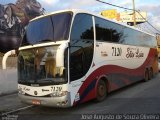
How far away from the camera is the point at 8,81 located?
1678 cm

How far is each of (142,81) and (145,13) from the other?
56.0m

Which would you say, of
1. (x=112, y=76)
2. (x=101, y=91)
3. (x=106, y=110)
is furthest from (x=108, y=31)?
(x=106, y=110)

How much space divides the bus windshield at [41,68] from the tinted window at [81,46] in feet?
1.60

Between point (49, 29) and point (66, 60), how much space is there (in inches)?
53.6

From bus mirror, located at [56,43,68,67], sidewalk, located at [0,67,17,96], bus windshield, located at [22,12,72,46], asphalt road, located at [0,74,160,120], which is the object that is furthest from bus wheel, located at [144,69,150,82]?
bus mirror, located at [56,43,68,67]

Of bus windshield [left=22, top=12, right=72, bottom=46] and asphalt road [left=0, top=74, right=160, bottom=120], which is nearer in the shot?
asphalt road [left=0, top=74, right=160, bottom=120]

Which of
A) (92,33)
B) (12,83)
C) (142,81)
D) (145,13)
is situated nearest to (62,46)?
(92,33)

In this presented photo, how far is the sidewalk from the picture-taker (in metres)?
16.3

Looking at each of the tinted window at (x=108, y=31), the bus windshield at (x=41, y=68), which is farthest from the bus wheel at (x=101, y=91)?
the bus windshield at (x=41, y=68)

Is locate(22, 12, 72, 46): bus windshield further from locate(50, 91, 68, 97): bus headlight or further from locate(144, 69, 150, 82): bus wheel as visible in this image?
locate(144, 69, 150, 82): bus wheel

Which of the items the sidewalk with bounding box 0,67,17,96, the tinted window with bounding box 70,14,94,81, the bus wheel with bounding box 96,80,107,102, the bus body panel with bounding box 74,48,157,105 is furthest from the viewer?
the sidewalk with bounding box 0,67,17,96

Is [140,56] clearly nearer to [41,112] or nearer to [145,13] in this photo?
[41,112]

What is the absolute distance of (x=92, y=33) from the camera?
1179 cm

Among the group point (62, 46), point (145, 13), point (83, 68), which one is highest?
point (145, 13)
